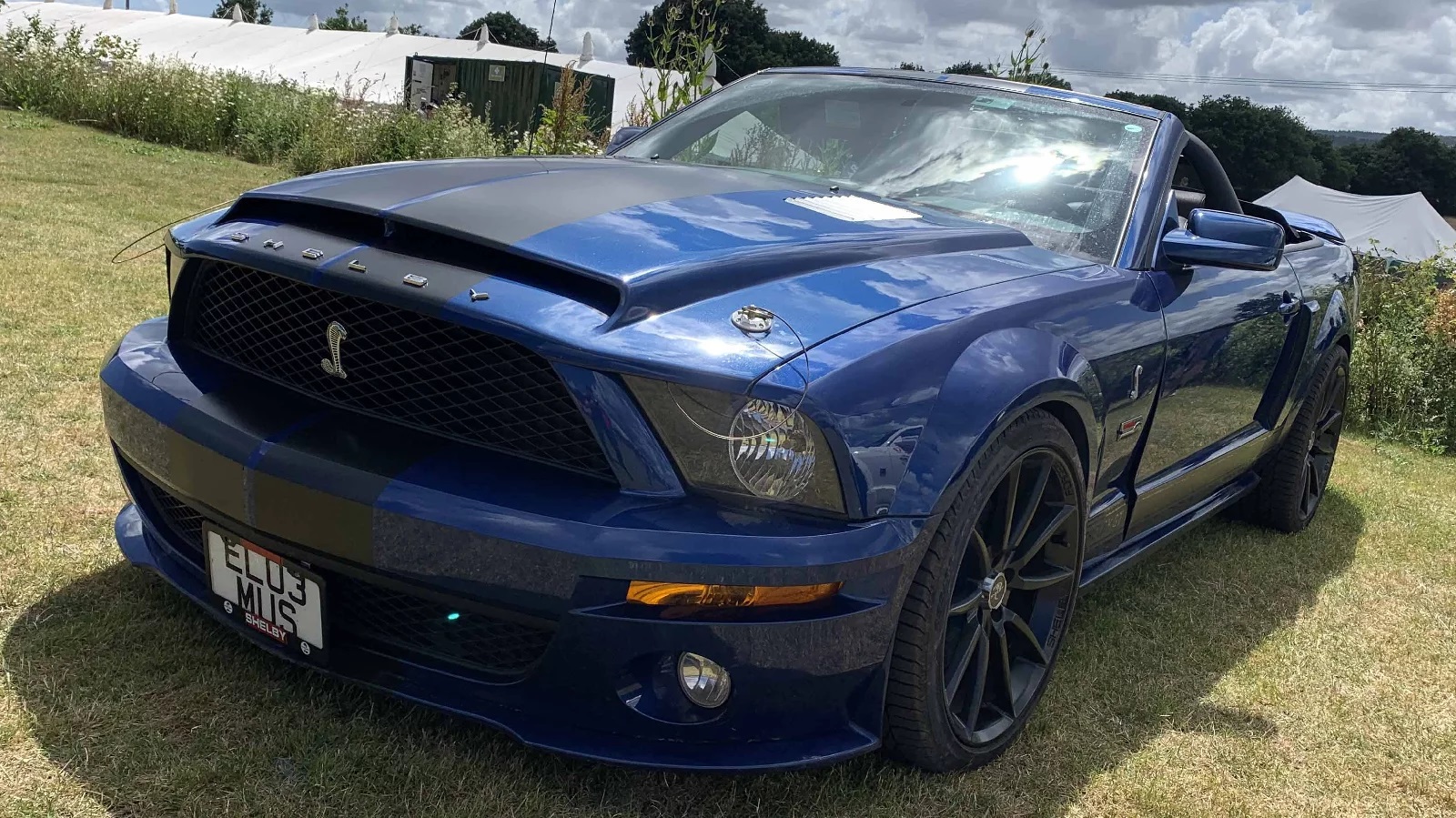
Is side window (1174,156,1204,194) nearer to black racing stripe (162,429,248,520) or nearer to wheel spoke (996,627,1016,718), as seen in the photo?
wheel spoke (996,627,1016,718)

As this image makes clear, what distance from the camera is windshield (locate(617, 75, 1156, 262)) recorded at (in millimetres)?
2859

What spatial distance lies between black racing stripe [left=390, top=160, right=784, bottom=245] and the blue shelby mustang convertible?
0.01m

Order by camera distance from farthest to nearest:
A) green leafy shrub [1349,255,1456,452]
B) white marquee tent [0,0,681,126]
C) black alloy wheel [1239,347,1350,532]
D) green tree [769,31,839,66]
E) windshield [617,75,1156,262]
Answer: green tree [769,31,839,66] → white marquee tent [0,0,681,126] → green leafy shrub [1349,255,1456,452] → black alloy wheel [1239,347,1350,532] → windshield [617,75,1156,262]

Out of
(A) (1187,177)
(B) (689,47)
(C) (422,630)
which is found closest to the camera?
(C) (422,630)

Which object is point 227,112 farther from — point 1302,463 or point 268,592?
point 268,592

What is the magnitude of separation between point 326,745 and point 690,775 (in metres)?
0.64

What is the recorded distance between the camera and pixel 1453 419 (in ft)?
22.5

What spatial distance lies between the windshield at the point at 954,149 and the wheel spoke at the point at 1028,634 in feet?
2.92

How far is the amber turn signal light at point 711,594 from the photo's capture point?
5.61ft

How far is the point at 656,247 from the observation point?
6.48 ft

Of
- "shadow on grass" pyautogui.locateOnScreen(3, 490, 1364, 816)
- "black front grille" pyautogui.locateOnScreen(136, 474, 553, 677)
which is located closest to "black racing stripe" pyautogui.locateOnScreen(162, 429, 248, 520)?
"black front grille" pyautogui.locateOnScreen(136, 474, 553, 677)

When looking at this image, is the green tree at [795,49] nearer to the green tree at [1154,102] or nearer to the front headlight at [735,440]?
the green tree at [1154,102]

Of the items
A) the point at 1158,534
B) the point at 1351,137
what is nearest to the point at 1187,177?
the point at 1158,534

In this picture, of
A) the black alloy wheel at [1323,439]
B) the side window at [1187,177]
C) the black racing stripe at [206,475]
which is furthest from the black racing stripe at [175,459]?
the black alloy wheel at [1323,439]
